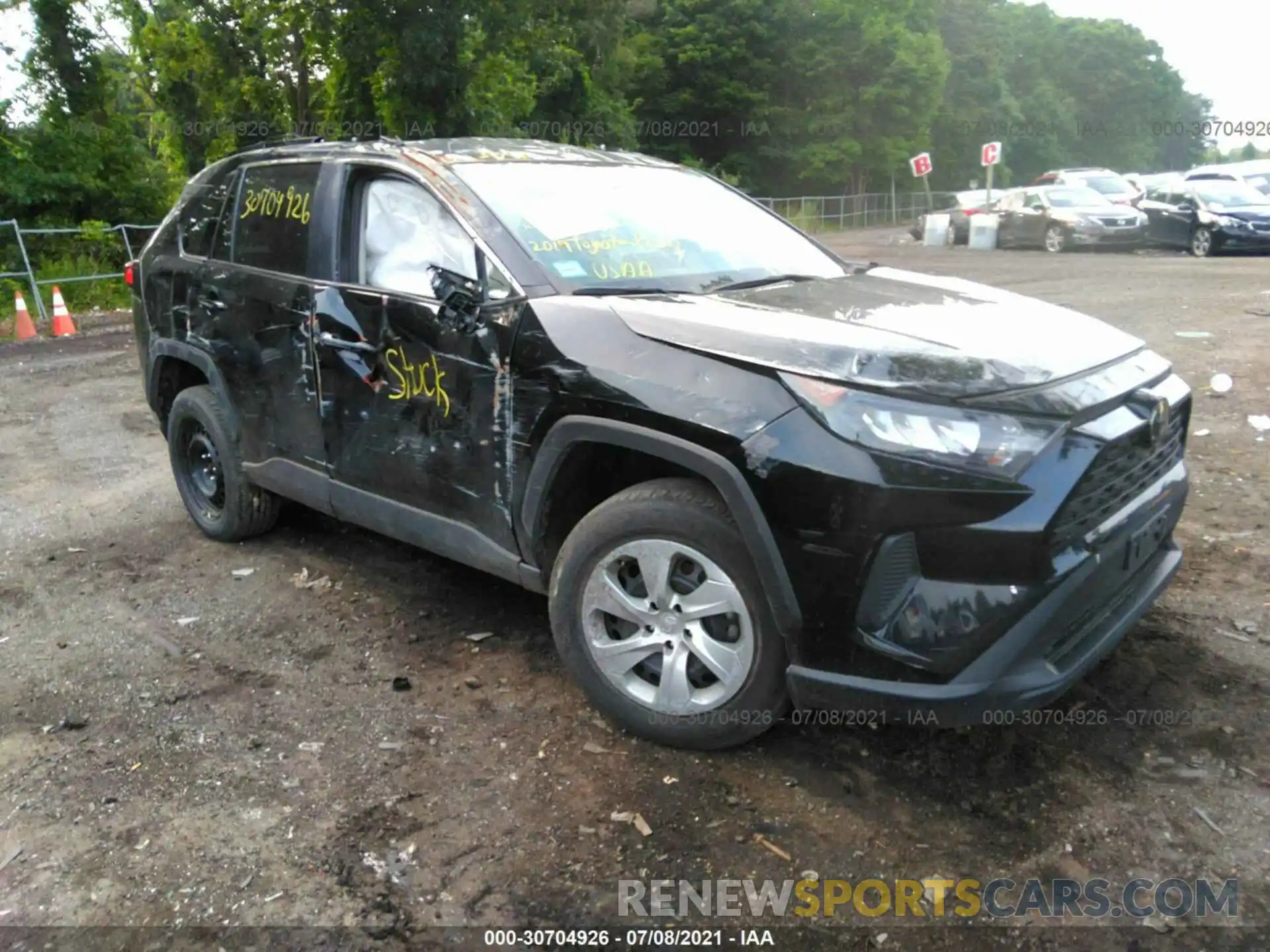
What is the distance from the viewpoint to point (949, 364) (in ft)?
8.86

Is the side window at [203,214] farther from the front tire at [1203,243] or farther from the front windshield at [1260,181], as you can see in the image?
the front windshield at [1260,181]

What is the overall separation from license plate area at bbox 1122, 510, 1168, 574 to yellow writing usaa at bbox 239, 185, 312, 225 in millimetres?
3206

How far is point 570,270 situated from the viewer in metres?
3.38

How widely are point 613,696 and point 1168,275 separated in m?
15.0

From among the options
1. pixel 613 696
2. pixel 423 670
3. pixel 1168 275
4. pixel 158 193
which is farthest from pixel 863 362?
pixel 158 193

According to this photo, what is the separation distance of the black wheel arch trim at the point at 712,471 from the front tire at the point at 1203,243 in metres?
19.6

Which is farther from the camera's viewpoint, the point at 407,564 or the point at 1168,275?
the point at 1168,275

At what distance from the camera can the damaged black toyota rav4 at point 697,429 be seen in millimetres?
2568

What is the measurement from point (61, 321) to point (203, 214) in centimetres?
988

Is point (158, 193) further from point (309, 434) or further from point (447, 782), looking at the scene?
point (447, 782)

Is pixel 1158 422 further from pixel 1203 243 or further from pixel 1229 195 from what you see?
pixel 1229 195

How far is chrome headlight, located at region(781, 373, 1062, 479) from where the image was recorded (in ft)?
8.30

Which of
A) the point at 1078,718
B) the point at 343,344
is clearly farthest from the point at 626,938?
the point at 343,344

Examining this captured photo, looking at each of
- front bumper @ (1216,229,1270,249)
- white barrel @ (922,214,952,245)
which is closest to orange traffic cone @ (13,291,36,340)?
front bumper @ (1216,229,1270,249)
